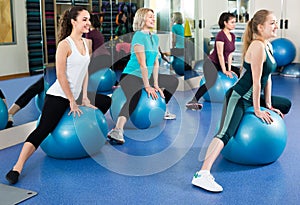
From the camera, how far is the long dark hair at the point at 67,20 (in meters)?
2.78

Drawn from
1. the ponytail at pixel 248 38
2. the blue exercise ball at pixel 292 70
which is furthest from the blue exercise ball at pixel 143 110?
the blue exercise ball at pixel 292 70

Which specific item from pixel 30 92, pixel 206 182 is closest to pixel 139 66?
pixel 30 92

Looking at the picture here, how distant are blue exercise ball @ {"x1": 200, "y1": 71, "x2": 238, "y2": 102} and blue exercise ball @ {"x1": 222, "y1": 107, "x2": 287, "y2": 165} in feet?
5.98

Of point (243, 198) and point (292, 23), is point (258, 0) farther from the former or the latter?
point (243, 198)

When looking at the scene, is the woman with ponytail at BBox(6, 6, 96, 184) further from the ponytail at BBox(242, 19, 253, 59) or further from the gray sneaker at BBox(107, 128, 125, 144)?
the ponytail at BBox(242, 19, 253, 59)

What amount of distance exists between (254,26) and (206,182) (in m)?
1.06

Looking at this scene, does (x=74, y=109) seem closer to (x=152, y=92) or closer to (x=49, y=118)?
(x=49, y=118)

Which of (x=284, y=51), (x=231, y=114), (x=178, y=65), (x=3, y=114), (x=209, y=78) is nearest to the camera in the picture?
(x=231, y=114)

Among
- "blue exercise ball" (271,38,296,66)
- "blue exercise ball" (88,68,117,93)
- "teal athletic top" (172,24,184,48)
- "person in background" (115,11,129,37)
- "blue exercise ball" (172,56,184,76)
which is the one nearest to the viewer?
"blue exercise ball" (88,68,117,93)

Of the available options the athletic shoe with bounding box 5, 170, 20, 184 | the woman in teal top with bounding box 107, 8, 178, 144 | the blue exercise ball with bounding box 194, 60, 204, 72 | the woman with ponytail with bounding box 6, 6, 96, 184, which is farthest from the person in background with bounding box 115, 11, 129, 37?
the athletic shoe with bounding box 5, 170, 20, 184

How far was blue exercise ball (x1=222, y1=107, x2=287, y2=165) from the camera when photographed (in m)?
2.60

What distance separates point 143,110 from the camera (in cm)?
353

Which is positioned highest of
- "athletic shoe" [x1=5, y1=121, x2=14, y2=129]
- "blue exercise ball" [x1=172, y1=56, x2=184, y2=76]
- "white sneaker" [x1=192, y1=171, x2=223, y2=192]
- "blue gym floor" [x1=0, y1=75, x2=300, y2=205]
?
"blue exercise ball" [x1=172, y1=56, x2=184, y2=76]

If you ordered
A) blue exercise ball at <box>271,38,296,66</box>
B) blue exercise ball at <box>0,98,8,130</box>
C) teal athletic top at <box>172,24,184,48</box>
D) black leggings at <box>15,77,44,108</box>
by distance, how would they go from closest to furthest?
blue exercise ball at <box>0,98,8,130</box>
black leggings at <box>15,77,44,108</box>
teal athletic top at <box>172,24,184,48</box>
blue exercise ball at <box>271,38,296,66</box>
